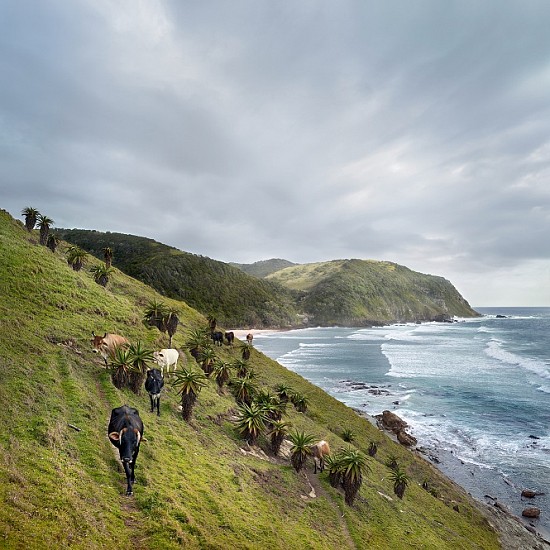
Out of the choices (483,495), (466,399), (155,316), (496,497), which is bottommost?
(496,497)

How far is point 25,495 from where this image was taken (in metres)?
11.3

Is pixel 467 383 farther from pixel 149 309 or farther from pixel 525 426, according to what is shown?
pixel 149 309

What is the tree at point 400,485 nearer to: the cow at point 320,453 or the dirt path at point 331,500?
the cow at point 320,453

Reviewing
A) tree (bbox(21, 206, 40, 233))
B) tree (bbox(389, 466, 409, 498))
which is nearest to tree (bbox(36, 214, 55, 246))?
tree (bbox(21, 206, 40, 233))

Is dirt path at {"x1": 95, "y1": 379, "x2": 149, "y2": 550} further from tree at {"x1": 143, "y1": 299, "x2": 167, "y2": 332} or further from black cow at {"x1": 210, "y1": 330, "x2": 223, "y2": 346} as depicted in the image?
black cow at {"x1": 210, "y1": 330, "x2": 223, "y2": 346}

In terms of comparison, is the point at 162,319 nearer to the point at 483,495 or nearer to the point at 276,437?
the point at 276,437

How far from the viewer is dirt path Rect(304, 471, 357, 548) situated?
21967 mm

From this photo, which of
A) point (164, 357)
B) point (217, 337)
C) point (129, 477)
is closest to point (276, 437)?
point (164, 357)

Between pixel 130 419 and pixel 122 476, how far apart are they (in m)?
2.92

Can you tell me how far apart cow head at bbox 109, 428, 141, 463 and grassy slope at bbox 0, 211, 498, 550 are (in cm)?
Answer: 138

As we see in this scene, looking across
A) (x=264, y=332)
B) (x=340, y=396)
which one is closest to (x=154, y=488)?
(x=340, y=396)

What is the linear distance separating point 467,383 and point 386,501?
200 feet

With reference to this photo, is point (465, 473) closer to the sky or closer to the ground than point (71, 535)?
closer to the ground

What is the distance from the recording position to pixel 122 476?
15547mm
